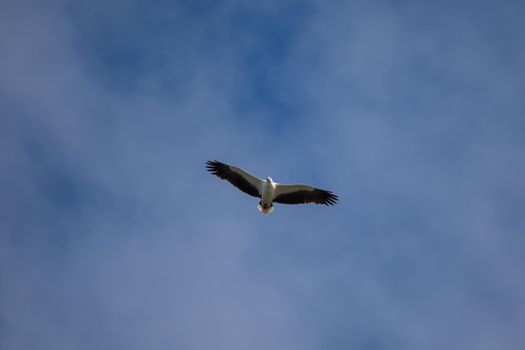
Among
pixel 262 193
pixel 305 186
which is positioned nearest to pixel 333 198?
pixel 305 186

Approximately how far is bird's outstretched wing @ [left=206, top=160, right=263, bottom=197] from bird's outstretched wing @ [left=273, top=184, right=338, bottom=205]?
0.94m

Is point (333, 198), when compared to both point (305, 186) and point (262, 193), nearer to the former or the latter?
point (305, 186)

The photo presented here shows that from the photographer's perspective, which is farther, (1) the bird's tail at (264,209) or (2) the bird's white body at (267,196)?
(1) the bird's tail at (264,209)

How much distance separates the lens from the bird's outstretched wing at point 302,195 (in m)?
25.7

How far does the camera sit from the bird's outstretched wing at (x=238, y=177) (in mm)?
25406

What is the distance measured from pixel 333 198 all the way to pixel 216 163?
5.43m

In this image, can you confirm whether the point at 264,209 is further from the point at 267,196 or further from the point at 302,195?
the point at 302,195

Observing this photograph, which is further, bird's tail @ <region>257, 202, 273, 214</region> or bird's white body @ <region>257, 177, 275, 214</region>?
bird's tail @ <region>257, 202, 273, 214</region>

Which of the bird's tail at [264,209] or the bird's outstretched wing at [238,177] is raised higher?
the bird's outstretched wing at [238,177]

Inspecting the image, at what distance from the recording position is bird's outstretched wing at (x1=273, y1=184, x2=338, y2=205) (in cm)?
2569

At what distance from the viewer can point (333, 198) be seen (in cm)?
2617

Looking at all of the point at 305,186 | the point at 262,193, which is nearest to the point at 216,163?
the point at 262,193

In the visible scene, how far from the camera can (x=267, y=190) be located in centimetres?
2494

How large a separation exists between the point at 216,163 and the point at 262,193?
238 cm
